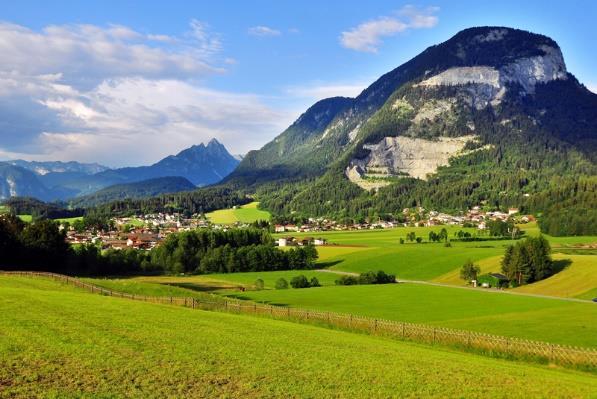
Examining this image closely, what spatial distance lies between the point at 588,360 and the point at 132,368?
27.2 m

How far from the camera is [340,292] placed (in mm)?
82062

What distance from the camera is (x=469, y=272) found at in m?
98.8

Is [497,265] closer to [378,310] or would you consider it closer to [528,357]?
[378,310]

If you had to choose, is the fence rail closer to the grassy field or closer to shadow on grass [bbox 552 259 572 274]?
the grassy field

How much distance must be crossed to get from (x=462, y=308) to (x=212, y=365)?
49331 millimetres

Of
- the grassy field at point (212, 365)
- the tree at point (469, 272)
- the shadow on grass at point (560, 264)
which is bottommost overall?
the tree at point (469, 272)

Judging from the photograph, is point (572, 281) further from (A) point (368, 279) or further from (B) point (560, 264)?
(A) point (368, 279)

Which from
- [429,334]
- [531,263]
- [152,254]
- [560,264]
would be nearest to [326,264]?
[152,254]

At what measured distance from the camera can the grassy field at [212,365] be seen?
18078 millimetres

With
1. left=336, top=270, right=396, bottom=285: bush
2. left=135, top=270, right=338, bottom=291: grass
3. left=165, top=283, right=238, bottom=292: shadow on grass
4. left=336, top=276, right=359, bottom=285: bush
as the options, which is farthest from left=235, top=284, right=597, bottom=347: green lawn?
left=135, top=270, right=338, bottom=291: grass

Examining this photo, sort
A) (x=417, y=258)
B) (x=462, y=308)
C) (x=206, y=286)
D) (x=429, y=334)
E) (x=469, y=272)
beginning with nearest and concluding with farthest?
(x=429, y=334)
(x=462, y=308)
(x=206, y=286)
(x=469, y=272)
(x=417, y=258)

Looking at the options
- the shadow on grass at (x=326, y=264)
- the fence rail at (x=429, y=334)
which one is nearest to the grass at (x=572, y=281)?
the fence rail at (x=429, y=334)

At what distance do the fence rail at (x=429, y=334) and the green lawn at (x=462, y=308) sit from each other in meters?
8.85

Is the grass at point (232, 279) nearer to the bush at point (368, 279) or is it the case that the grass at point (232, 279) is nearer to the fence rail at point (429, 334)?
the bush at point (368, 279)
